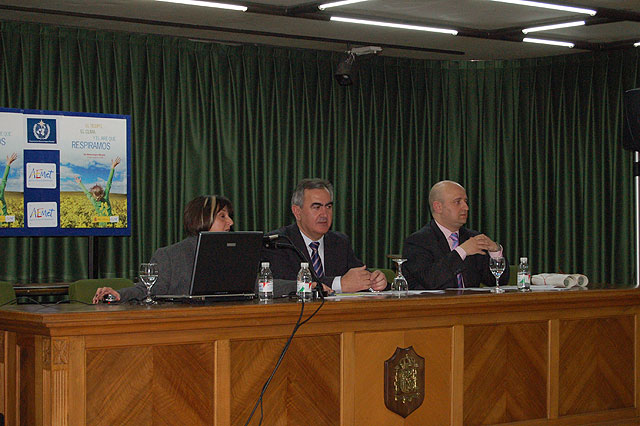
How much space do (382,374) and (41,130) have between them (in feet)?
11.6

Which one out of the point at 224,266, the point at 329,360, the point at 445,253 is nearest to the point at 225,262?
the point at 224,266

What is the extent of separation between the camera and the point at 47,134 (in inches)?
273

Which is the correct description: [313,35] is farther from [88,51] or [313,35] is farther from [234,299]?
[234,299]

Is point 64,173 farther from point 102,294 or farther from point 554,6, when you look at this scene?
point 554,6

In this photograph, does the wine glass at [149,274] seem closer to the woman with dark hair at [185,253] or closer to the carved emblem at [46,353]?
the woman with dark hair at [185,253]

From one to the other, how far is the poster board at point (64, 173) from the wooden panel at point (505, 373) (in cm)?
328

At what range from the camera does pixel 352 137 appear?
343 inches

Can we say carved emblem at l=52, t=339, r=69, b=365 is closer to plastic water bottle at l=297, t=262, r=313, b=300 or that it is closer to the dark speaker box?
plastic water bottle at l=297, t=262, r=313, b=300

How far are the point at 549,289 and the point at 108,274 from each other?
372cm

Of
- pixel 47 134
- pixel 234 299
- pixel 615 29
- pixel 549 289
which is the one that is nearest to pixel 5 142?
pixel 47 134

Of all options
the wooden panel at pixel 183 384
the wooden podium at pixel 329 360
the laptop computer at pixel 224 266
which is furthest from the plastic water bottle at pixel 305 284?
the wooden panel at pixel 183 384

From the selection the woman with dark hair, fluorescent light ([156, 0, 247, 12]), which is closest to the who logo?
fluorescent light ([156, 0, 247, 12])

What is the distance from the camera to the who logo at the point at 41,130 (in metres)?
6.88

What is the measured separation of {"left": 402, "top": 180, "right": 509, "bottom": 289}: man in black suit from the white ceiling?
1.58 metres
